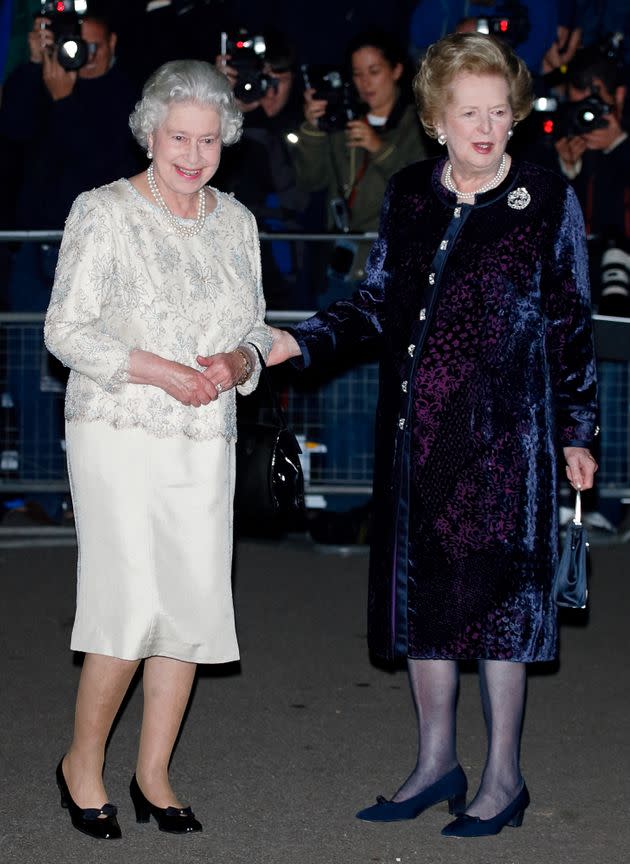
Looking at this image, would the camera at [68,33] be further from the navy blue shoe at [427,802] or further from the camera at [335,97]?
the navy blue shoe at [427,802]

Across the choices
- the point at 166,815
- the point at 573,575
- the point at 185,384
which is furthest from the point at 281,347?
the point at 166,815

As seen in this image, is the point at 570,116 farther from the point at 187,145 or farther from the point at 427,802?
the point at 427,802

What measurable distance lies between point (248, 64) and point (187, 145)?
6394 millimetres

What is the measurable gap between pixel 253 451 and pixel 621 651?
112 inches

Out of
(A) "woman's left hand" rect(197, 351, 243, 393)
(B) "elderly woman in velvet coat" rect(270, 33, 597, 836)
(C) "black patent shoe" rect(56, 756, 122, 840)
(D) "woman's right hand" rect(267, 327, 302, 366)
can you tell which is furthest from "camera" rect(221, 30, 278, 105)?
(C) "black patent shoe" rect(56, 756, 122, 840)

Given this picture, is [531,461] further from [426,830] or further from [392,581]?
[426,830]

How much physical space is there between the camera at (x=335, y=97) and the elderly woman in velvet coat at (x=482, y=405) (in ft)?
19.7

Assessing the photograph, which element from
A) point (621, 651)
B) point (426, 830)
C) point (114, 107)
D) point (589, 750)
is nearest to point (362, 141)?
point (114, 107)

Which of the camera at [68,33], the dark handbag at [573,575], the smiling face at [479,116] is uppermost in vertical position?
the camera at [68,33]

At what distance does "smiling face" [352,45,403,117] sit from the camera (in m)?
10.2

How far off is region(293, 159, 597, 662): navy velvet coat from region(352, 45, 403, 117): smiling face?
6.15 m

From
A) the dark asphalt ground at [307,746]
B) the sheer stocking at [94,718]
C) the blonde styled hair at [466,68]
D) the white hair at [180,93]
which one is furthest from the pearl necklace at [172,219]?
the dark asphalt ground at [307,746]

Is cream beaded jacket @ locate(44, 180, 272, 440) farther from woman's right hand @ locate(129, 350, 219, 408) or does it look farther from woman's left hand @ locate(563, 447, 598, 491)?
woman's left hand @ locate(563, 447, 598, 491)

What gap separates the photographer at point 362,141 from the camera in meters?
9.97
